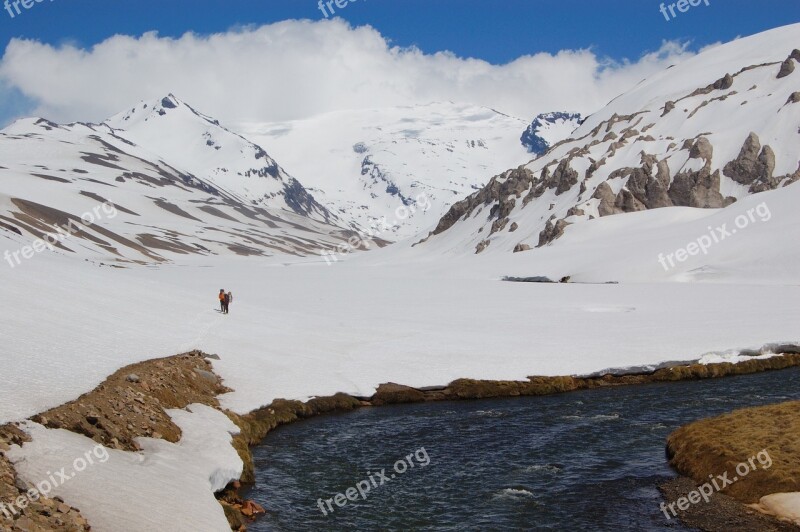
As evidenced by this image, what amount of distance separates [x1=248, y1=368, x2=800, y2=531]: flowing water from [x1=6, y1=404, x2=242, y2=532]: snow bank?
10.2 ft

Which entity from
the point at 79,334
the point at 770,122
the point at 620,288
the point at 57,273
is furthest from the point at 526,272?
the point at 770,122

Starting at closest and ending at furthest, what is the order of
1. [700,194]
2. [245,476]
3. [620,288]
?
[245,476], [620,288], [700,194]

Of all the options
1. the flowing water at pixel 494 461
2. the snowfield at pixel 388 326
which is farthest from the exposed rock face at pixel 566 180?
the flowing water at pixel 494 461

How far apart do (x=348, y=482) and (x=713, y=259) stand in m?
82.7

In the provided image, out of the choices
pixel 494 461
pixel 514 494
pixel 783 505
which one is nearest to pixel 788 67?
pixel 494 461

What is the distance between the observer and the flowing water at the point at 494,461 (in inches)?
922

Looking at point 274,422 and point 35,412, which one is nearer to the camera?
point 35,412

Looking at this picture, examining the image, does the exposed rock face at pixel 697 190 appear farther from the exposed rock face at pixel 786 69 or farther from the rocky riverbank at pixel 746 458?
the rocky riverbank at pixel 746 458

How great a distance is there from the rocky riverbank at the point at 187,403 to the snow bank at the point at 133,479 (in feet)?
1.70

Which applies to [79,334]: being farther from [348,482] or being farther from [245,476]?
[348,482]

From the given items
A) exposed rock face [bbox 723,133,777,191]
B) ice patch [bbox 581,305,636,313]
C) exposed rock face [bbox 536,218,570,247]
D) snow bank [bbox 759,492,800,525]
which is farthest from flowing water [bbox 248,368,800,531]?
exposed rock face [bbox 723,133,777,191]

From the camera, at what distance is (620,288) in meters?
85.6

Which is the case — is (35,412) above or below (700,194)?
below

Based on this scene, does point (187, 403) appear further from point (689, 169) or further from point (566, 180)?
point (566, 180)
